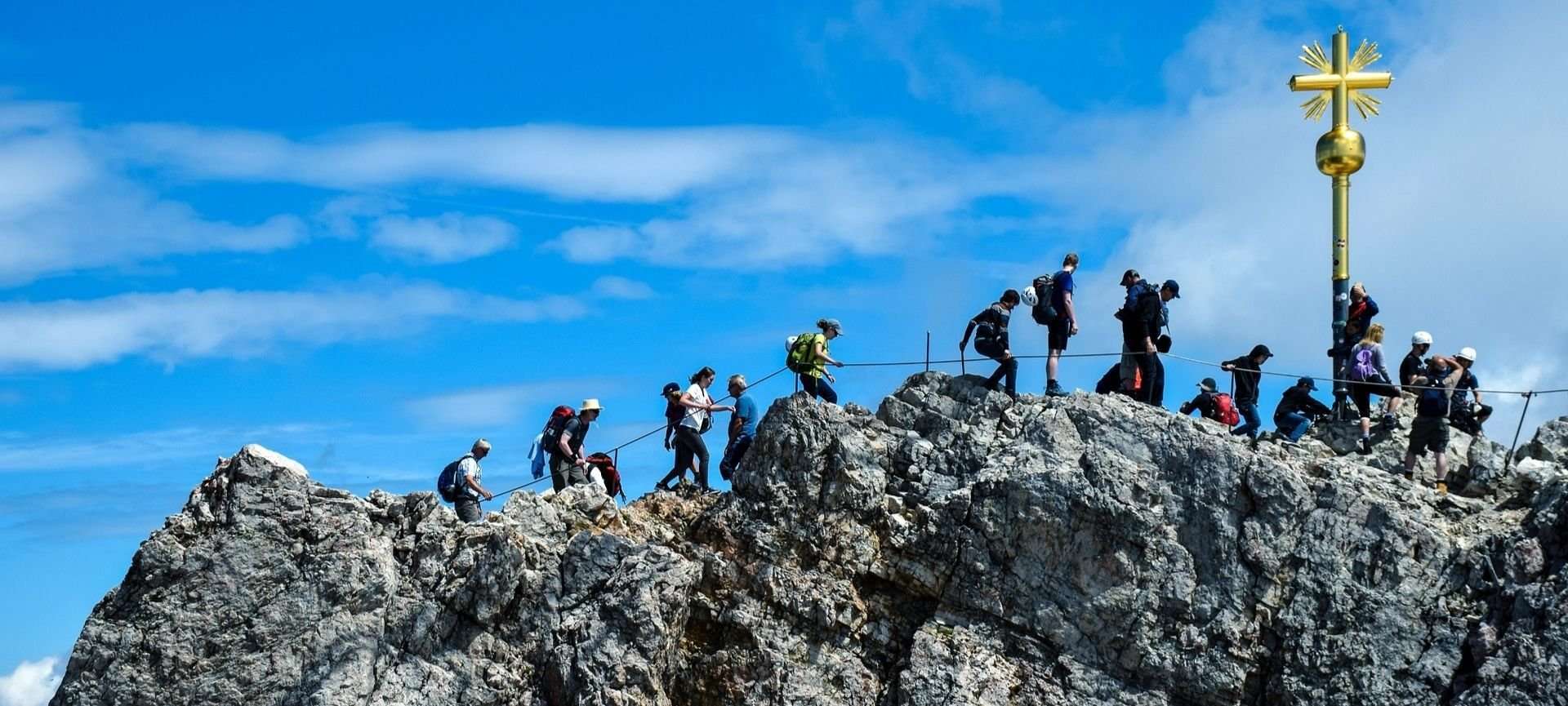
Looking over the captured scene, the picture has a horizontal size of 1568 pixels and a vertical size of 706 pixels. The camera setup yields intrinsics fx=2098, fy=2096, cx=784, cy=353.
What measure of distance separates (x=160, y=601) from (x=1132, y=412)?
14290mm

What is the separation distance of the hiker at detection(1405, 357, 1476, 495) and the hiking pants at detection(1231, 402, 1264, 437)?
2243 millimetres

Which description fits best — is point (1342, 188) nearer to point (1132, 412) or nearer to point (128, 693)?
point (1132, 412)

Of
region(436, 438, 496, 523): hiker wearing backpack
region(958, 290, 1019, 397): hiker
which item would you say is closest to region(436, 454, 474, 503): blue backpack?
region(436, 438, 496, 523): hiker wearing backpack

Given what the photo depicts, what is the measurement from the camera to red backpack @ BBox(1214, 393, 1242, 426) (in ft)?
105

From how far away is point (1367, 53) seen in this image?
3644 cm

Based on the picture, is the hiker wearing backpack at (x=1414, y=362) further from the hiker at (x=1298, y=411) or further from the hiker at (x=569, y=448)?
the hiker at (x=569, y=448)

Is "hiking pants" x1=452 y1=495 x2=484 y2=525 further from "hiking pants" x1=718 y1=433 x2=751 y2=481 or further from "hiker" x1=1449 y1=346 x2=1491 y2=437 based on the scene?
"hiker" x1=1449 y1=346 x2=1491 y2=437

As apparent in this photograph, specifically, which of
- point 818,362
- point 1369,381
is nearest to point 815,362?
point 818,362

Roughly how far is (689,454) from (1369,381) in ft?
34.0

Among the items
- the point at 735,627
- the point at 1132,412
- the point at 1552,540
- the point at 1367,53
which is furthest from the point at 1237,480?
the point at 1367,53

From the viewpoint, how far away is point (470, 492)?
104 ft

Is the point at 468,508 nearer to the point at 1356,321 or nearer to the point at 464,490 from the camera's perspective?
the point at 464,490

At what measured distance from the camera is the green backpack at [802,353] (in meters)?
31.9

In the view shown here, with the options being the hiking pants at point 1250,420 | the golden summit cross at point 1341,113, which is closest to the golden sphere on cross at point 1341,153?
the golden summit cross at point 1341,113
